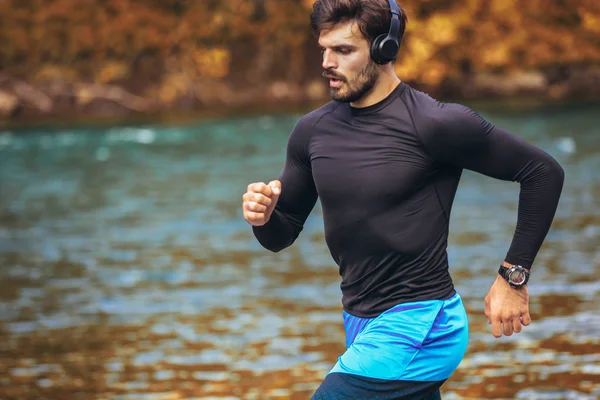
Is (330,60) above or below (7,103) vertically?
below

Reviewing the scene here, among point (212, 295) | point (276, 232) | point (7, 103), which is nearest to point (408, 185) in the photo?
point (276, 232)

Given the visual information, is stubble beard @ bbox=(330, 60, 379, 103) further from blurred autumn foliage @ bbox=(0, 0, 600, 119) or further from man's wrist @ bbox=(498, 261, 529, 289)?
blurred autumn foliage @ bbox=(0, 0, 600, 119)

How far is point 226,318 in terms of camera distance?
11984 mm

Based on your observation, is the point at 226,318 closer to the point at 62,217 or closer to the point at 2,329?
the point at 2,329

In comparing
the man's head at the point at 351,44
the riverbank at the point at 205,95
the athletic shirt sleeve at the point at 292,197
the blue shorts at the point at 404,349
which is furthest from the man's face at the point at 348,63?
the riverbank at the point at 205,95

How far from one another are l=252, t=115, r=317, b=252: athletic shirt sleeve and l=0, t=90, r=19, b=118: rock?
47.1 meters

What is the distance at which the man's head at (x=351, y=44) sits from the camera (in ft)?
13.2

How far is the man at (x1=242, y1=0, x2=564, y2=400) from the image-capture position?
3994mm

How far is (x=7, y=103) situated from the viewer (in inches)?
1980

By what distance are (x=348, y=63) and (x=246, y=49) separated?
1966 inches

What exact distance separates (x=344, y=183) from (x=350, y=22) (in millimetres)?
538

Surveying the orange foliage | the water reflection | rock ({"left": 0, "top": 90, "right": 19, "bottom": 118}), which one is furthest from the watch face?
rock ({"left": 0, "top": 90, "right": 19, "bottom": 118})

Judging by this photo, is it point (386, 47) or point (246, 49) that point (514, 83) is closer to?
point (246, 49)

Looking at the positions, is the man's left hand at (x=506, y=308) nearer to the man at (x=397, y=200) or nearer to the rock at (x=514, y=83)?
the man at (x=397, y=200)
